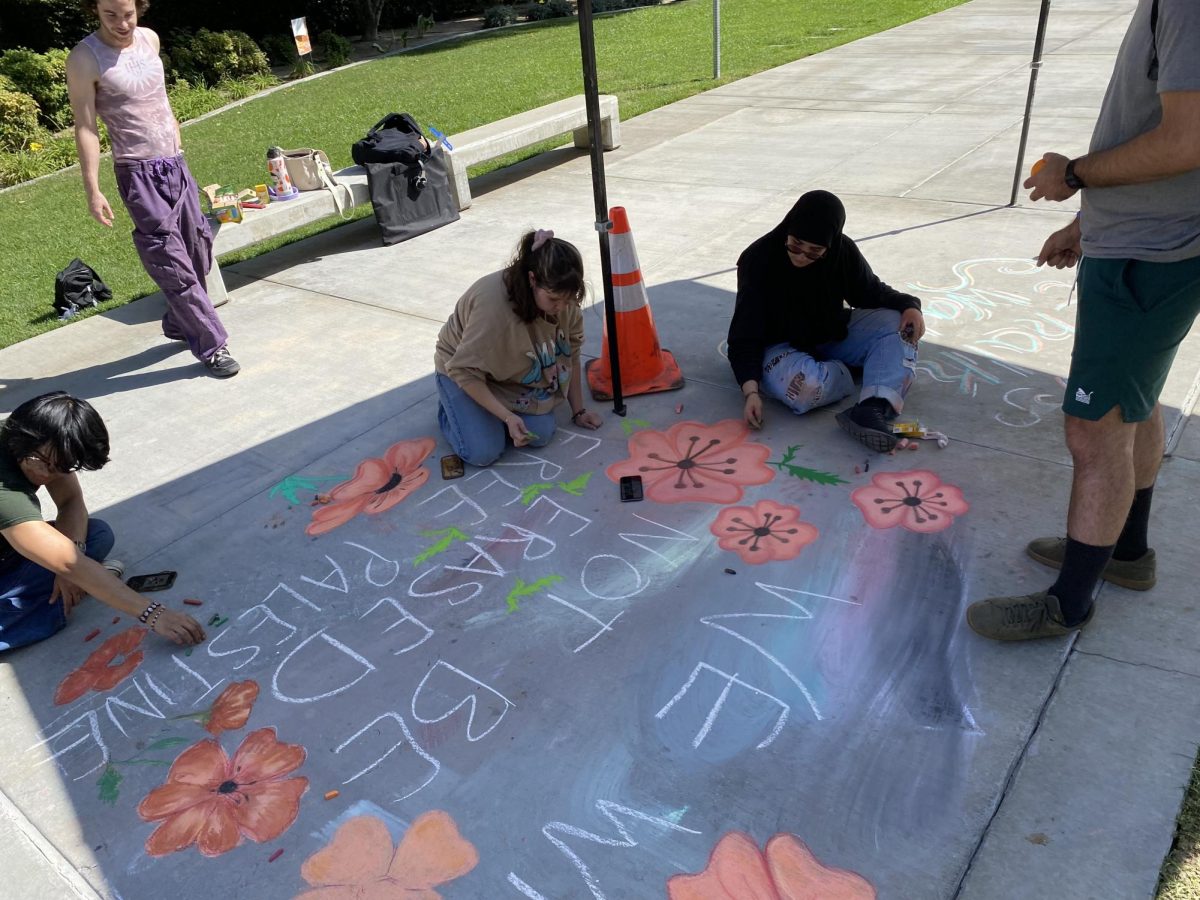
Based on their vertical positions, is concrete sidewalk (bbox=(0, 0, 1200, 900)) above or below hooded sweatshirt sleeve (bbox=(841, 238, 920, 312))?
below

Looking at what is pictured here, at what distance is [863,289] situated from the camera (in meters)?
3.74

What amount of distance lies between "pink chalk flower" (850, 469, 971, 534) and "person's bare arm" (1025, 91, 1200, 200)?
1181 mm

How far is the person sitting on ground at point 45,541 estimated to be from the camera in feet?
8.71

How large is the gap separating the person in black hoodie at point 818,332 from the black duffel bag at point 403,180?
11.7ft

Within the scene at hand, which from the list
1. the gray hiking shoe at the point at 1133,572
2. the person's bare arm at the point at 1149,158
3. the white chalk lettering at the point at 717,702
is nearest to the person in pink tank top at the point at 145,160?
the white chalk lettering at the point at 717,702

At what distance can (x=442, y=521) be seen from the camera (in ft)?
10.9

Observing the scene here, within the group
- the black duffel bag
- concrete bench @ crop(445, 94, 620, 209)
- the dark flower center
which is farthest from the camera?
concrete bench @ crop(445, 94, 620, 209)

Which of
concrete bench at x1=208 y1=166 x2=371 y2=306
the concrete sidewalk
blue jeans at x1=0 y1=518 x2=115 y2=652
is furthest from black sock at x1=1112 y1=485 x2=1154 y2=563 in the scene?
concrete bench at x1=208 y1=166 x2=371 y2=306

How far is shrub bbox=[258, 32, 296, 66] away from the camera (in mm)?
18406

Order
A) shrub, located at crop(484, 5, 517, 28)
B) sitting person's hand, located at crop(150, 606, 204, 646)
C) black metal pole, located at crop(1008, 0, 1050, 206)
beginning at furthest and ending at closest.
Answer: shrub, located at crop(484, 5, 517, 28) → black metal pole, located at crop(1008, 0, 1050, 206) → sitting person's hand, located at crop(150, 606, 204, 646)

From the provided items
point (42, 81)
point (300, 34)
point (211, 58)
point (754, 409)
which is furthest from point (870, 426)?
point (211, 58)

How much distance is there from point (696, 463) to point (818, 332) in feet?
2.71

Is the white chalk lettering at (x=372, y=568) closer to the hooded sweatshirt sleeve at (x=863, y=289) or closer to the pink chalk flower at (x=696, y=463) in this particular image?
the pink chalk flower at (x=696, y=463)

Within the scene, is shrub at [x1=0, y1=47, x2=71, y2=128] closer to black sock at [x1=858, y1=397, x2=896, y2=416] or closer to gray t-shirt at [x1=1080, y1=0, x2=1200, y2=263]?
black sock at [x1=858, y1=397, x2=896, y2=416]
